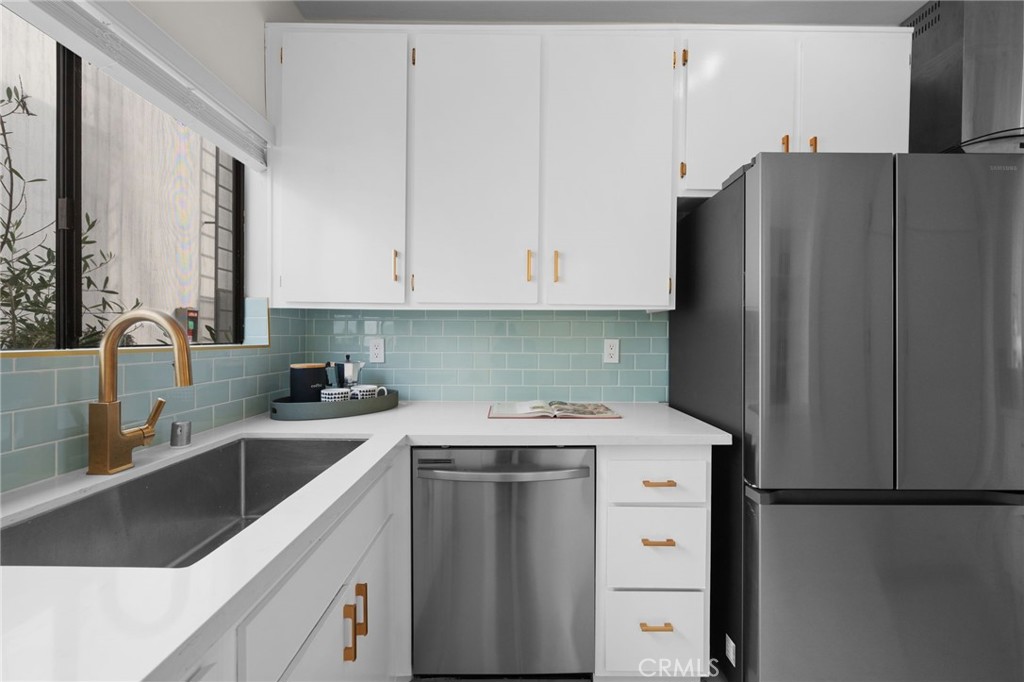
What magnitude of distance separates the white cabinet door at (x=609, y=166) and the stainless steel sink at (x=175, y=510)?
1115 millimetres

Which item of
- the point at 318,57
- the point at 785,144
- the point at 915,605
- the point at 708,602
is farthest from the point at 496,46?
the point at 915,605

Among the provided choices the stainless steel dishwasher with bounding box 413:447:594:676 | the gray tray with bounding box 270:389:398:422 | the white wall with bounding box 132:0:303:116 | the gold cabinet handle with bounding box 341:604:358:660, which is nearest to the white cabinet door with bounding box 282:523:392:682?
the gold cabinet handle with bounding box 341:604:358:660

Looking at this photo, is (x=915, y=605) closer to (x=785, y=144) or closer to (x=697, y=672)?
(x=697, y=672)

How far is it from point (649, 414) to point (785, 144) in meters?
1.19

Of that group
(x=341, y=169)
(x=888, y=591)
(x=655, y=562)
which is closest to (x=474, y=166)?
(x=341, y=169)

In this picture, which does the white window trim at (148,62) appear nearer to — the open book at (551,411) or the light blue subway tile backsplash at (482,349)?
the light blue subway tile backsplash at (482,349)

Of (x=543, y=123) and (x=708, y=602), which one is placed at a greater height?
(x=543, y=123)

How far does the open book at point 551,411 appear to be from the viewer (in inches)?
74.6

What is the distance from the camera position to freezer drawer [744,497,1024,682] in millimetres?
1442

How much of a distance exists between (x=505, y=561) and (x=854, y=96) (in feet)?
7.21

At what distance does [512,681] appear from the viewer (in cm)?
172

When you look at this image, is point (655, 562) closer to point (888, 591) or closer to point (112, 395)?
point (888, 591)

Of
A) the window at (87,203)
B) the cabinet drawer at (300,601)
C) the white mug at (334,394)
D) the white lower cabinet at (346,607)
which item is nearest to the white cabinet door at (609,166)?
the white mug at (334,394)

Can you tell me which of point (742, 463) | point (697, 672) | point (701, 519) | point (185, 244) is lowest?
point (697, 672)
